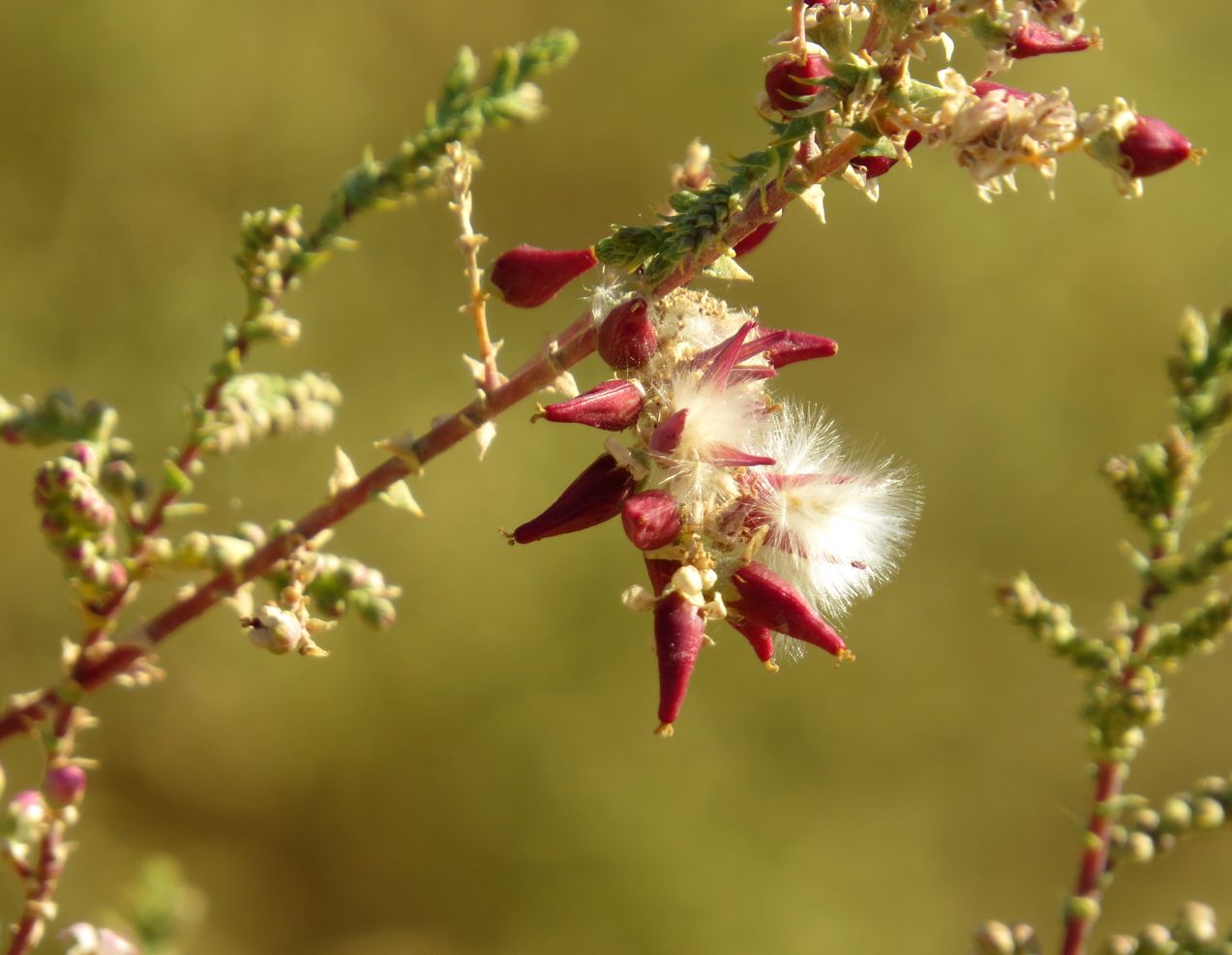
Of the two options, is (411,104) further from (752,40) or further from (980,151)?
(980,151)

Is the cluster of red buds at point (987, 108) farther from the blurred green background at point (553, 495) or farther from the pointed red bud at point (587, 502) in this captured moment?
the blurred green background at point (553, 495)

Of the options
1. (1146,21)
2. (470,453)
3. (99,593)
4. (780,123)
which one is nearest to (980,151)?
(780,123)

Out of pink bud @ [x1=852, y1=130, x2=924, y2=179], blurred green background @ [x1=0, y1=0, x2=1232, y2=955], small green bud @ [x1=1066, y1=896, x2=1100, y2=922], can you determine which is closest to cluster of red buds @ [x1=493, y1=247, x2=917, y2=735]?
pink bud @ [x1=852, y1=130, x2=924, y2=179]

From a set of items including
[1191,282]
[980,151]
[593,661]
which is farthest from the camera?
[1191,282]

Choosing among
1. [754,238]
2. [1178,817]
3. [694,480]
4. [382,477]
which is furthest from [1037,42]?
[1178,817]

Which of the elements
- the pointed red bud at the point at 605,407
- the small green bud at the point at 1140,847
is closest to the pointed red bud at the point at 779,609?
the pointed red bud at the point at 605,407

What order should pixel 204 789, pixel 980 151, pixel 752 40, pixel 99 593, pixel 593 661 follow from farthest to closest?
pixel 752 40 → pixel 593 661 → pixel 204 789 → pixel 99 593 → pixel 980 151

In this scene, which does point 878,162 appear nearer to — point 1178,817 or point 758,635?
point 758,635
